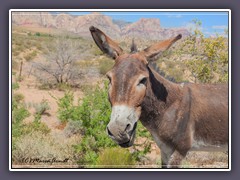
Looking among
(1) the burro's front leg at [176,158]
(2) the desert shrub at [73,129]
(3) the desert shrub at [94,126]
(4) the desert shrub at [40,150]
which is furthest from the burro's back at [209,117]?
(2) the desert shrub at [73,129]

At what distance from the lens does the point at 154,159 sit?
8227mm

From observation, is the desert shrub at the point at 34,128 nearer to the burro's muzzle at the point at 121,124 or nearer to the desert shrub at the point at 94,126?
the desert shrub at the point at 94,126

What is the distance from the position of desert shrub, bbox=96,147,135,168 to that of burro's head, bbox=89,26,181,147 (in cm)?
221

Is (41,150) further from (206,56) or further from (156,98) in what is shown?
(206,56)

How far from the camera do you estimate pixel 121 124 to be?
400 cm

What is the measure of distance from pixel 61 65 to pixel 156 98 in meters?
13.7

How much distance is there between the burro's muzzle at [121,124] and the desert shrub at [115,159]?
2387 mm

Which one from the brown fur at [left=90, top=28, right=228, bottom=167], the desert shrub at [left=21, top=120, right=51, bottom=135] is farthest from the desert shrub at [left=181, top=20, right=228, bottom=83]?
the desert shrub at [left=21, top=120, right=51, bottom=135]

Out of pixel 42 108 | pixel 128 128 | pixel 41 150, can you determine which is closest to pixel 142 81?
pixel 128 128

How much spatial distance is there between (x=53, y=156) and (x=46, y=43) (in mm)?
14405

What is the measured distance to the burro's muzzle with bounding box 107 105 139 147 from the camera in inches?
158

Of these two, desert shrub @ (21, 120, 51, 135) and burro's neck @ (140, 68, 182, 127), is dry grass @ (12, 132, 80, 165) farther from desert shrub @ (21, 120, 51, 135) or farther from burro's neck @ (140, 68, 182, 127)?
burro's neck @ (140, 68, 182, 127)

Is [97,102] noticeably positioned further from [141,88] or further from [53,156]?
[141,88]
